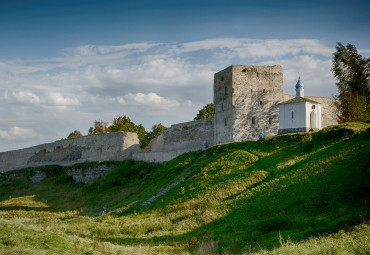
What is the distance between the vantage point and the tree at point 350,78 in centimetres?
2989

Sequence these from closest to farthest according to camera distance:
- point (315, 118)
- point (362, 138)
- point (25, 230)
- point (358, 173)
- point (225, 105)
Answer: point (25, 230)
point (358, 173)
point (362, 138)
point (315, 118)
point (225, 105)

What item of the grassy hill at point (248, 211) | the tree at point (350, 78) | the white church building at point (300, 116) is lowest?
the grassy hill at point (248, 211)

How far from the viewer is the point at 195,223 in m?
13.8

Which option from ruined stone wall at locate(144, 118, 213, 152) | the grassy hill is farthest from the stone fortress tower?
the grassy hill

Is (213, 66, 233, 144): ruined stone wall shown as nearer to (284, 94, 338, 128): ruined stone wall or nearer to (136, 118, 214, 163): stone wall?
(136, 118, 214, 163): stone wall

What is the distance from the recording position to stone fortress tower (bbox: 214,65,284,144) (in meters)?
32.3

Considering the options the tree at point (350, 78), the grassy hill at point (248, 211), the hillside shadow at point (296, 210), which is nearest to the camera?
the grassy hill at point (248, 211)

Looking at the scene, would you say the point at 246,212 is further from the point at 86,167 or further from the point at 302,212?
the point at 86,167

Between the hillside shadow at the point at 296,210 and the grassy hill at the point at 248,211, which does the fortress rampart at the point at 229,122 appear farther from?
the hillside shadow at the point at 296,210

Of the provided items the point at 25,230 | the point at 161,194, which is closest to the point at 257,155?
the point at 161,194

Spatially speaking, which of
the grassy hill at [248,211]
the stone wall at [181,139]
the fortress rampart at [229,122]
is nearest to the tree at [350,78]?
the fortress rampart at [229,122]

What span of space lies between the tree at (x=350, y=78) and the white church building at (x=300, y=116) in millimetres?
4152

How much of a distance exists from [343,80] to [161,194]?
2268 cm

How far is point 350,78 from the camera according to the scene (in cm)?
3294
